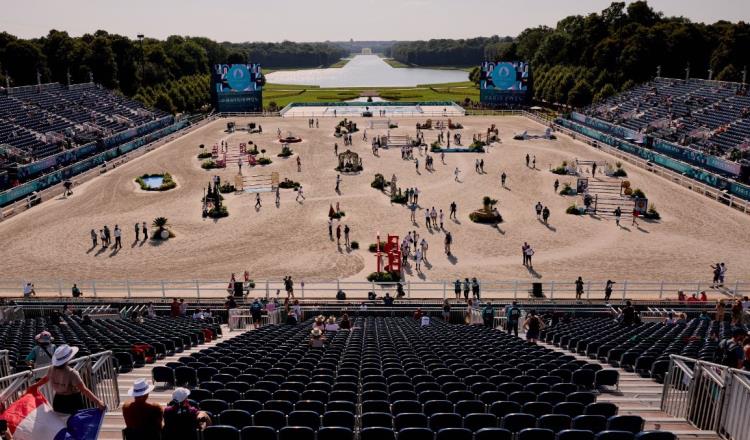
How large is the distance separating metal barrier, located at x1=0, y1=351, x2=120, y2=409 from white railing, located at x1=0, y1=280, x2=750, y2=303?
48.9 ft

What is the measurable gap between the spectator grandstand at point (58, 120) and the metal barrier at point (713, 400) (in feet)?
157

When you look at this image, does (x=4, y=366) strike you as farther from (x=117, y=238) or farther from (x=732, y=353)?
(x=117, y=238)

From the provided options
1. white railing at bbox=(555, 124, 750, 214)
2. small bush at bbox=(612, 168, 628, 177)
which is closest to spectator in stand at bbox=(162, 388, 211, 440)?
white railing at bbox=(555, 124, 750, 214)

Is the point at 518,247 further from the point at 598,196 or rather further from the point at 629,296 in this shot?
the point at 598,196

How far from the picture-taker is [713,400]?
9039 millimetres

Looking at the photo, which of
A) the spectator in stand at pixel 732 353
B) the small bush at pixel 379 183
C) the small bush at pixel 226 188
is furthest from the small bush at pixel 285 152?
the spectator in stand at pixel 732 353

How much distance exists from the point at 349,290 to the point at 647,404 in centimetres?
1731

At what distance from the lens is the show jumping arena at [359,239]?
2769 centimetres

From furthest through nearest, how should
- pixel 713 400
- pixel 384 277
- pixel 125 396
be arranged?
pixel 384 277 < pixel 125 396 < pixel 713 400

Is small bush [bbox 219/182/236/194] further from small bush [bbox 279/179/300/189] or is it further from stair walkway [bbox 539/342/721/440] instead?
stair walkway [bbox 539/342/721/440]

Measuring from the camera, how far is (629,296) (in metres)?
26.3

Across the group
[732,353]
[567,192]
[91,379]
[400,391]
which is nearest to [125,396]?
[91,379]

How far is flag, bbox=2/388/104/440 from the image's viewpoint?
6.15 m

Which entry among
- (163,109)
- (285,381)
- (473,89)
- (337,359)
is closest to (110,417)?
(285,381)
